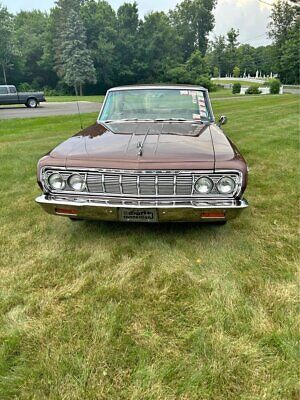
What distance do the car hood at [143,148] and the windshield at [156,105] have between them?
431mm

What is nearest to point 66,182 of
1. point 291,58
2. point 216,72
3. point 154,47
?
point 154,47

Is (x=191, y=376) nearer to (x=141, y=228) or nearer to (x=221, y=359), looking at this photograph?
(x=221, y=359)

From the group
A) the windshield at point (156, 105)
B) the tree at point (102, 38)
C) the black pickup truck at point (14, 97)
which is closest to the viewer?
the windshield at point (156, 105)

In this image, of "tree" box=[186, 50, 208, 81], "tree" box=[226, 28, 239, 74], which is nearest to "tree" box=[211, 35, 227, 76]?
"tree" box=[226, 28, 239, 74]

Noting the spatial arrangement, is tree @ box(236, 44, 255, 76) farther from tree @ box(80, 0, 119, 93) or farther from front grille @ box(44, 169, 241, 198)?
front grille @ box(44, 169, 241, 198)

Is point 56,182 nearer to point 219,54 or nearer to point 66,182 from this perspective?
point 66,182

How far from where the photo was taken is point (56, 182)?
9.73 feet

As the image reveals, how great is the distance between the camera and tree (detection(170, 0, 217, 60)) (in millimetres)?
66938

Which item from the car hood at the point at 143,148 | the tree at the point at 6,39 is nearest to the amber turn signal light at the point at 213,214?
the car hood at the point at 143,148

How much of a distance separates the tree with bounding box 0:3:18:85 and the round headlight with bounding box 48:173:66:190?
1973 inches

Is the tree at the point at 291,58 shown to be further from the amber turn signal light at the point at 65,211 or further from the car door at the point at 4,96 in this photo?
the amber turn signal light at the point at 65,211

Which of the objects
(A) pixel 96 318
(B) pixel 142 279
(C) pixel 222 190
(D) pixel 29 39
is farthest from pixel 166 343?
(D) pixel 29 39

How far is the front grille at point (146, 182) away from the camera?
108 inches

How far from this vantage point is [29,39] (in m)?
52.9
